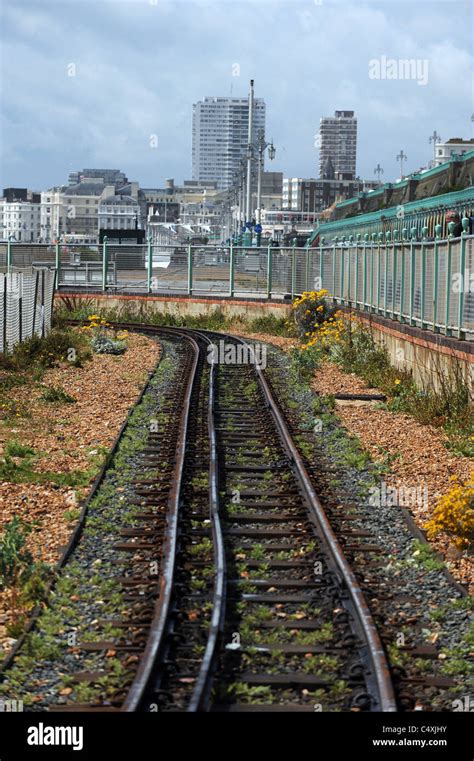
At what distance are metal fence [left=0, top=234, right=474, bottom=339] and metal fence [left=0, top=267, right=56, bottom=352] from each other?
200cm

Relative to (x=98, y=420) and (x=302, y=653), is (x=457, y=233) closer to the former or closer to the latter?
(x=98, y=420)

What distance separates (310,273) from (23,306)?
1294 cm

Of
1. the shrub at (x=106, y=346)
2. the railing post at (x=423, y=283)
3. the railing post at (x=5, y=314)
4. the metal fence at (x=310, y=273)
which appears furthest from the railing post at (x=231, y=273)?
the railing post at (x=423, y=283)

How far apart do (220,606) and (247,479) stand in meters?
4.78

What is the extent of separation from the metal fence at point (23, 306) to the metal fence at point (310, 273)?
78.7 inches

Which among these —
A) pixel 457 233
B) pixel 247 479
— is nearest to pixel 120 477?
pixel 247 479

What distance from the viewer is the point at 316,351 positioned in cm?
2731

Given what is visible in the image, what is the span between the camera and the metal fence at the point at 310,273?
712 inches

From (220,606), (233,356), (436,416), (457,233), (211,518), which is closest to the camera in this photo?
(220,606)

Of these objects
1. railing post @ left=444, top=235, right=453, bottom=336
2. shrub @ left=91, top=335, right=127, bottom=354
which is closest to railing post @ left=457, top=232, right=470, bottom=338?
railing post @ left=444, top=235, right=453, bottom=336

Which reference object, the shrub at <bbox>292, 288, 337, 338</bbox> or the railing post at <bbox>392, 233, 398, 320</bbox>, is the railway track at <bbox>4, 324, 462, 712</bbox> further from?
the shrub at <bbox>292, 288, 337, 338</bbox>

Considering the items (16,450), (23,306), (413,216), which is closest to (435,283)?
(16,450)

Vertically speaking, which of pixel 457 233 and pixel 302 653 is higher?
pixel 457 233

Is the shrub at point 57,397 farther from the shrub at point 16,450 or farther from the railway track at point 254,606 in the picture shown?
the railway track at point 254,606
